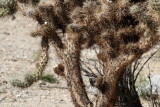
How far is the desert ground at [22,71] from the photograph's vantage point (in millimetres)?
8430

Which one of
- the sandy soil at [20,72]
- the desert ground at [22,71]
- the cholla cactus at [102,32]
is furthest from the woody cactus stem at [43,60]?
the sandy soil at [20,72]

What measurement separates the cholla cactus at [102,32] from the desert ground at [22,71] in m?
0.36

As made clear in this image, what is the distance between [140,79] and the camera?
9414mm

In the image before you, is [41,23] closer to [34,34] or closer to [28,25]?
[34,34]

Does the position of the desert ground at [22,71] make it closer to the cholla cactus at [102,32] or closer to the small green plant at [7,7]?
the small green plant at [7,7]

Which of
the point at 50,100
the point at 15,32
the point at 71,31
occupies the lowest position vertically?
the point at 50,100

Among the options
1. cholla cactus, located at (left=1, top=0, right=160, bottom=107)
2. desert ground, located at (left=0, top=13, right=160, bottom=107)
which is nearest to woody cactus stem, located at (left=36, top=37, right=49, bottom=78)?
cholla cactus, located at (left=1, top=0, right=160, bottom=107)

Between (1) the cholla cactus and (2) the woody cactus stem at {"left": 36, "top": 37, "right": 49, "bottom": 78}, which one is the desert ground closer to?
(2) the woody cactus stem at {"left": 36, "top": 37, "right": 49, "bottom": 78}

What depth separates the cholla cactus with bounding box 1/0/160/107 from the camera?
456 centimetres

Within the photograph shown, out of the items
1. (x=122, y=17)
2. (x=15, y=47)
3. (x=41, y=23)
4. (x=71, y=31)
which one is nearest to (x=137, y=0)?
(x=122, y=17)

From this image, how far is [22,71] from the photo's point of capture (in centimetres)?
1077

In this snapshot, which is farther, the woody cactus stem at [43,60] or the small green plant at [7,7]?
the woody cactus stem at [43,60]

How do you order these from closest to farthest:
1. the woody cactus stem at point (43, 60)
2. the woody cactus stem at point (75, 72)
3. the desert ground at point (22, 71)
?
the woody cactus stem at point (75, 72), the woody cactus stem at point (43, 60), the desert ground at point (22, 71)

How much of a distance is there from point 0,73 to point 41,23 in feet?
16.5
